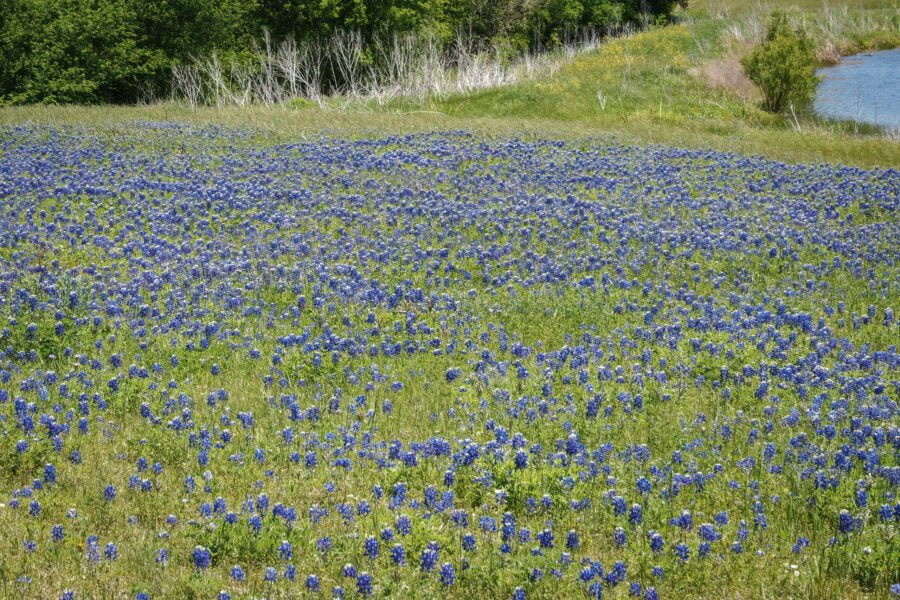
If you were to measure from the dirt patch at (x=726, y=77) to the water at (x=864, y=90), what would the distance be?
2.63 m

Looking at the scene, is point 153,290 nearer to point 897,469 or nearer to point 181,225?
point 181,225

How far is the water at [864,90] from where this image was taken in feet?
103

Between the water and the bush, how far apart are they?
1666 mm

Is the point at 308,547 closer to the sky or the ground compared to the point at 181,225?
closer to the ground

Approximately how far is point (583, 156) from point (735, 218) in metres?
5.36

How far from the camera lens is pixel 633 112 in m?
28.3

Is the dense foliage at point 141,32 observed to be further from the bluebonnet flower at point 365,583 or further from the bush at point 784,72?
the bluebonnet flower at point 365,583

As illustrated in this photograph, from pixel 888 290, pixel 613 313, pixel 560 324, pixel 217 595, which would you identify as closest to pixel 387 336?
pixel 560 324

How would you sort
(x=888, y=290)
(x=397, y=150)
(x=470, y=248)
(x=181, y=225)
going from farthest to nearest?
(x=397, y=150) → (x=181, y=225) → (x=470, y=248) → (x=888, y=290)

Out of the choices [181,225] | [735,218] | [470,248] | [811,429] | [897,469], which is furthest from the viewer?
[735,218]

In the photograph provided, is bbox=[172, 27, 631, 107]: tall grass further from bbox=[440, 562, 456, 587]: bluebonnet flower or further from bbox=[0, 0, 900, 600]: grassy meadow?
bbox=[440, 562, 456, 587]: bluebonnet flower

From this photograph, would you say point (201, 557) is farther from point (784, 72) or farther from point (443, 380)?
point (784, 72)

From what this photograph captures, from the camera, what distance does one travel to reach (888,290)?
33.6 feet

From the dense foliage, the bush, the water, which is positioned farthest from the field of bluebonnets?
the water
